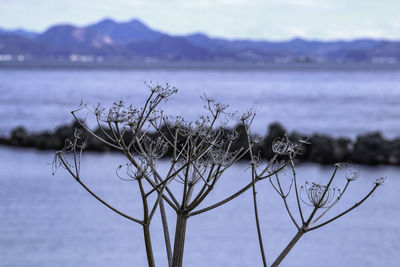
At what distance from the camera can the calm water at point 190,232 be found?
12578 mm

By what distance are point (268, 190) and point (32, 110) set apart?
42243mm

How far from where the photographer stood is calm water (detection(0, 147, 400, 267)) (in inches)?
495

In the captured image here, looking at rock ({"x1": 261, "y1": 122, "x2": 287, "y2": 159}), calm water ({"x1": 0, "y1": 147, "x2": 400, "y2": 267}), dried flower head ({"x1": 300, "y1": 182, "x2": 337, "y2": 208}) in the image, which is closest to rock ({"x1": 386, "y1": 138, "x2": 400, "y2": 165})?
rock ({"x1": 261, "y1": 122, "x2": 287, "y2": 159})

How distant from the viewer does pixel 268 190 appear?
59.5 ft

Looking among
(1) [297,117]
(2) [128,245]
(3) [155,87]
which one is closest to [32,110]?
(1) [297,117]

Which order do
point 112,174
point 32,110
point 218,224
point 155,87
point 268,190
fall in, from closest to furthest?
point 155,87
point 218,224
point 268,190
point 112,174
point 32,110

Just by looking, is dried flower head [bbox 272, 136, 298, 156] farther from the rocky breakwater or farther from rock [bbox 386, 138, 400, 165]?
rock [bbox 386, 138, 400, 165]

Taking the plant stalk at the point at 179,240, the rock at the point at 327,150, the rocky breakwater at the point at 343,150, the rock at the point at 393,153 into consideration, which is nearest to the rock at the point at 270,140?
the rocky breakwater at the point at 343,150

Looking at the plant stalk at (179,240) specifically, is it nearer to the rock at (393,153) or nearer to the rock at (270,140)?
the rock at (270,140)

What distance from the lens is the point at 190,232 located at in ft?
46.0

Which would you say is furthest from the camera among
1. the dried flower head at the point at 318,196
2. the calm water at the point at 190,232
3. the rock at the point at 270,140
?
the rock at the point at 270,140

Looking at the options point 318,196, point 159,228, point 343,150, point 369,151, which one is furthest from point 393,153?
point 318,196

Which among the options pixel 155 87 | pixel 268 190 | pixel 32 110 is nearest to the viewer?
pixel 155 87

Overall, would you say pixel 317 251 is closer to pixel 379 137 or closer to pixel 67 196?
pixel 67 196
